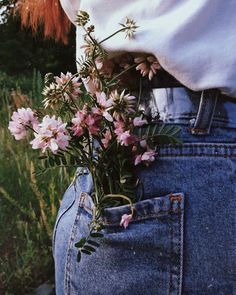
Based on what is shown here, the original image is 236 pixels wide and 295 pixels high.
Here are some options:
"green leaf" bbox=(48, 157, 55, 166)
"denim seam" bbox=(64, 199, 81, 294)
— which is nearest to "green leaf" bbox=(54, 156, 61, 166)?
"green leaf" bbox=(48, 157, 55, 166)

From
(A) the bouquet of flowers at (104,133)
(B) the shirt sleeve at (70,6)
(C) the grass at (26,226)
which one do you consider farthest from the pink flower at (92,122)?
(C) the grass at (26,226)

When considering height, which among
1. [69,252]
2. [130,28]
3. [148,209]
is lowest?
[69,252]

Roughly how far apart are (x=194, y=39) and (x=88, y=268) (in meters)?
0.49

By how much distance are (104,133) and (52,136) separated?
4.3 inches

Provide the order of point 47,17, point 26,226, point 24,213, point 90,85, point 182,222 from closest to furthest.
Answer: point 182,222, point 90,85, point 47,17, point 26,226, point 24,213

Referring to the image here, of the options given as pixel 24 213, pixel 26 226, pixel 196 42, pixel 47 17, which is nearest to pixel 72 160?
pixel 196 42

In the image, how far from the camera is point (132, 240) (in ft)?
3.65

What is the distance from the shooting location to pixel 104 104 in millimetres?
1136

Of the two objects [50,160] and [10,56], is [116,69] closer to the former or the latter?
[50,160]

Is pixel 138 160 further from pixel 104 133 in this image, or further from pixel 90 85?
pixel 90 85

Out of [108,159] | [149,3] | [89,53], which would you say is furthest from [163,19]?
[108,159]

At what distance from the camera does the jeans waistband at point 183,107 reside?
3.68ft

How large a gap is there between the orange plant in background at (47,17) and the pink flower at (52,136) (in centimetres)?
47

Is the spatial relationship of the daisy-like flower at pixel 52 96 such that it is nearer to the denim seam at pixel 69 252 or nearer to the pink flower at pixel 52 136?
the pink flower at pixel 52 136
